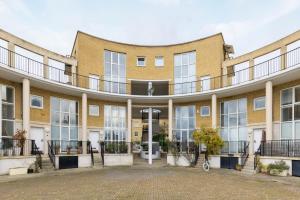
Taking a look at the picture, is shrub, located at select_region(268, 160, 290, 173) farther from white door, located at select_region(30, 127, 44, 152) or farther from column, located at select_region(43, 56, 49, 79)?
column, located at select_region(43, 56, 49, 79)

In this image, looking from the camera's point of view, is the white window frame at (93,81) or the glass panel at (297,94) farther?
the white window frame at (93,81)

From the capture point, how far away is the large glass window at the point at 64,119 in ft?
70.8

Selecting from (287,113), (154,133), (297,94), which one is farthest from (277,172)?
(154,133)

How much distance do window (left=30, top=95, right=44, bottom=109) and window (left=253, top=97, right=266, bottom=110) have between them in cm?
1572

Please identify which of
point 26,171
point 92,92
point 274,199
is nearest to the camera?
point 274,199

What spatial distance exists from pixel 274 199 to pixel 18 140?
1420 cm

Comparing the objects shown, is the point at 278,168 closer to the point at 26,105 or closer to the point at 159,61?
the point at 159,61

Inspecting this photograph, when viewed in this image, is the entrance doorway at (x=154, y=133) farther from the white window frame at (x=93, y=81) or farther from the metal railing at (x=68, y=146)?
the metal railing at (x=68, y=146)

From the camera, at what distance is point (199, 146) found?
2152 cm

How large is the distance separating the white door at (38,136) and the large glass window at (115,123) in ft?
19.0

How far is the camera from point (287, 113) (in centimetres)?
1825

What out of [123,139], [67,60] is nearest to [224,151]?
[123,139]

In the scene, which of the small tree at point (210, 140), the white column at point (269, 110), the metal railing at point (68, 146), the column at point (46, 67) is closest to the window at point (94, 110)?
the metal railing at point (68, 146)

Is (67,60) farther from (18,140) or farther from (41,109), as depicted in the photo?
(18,140)
